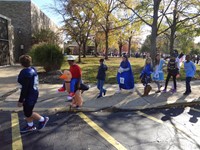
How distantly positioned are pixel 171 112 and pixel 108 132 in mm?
2616

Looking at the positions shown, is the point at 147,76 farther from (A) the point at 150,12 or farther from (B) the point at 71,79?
(A) the point at 150,12

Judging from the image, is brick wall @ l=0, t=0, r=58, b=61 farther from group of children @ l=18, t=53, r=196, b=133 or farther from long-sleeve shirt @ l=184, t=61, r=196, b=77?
long-sleeve shirt @ l=184, t=61, r=196, b=77

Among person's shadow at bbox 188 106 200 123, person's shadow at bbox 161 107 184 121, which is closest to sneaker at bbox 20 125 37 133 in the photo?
person's shadow at bbox 161 107 184 121

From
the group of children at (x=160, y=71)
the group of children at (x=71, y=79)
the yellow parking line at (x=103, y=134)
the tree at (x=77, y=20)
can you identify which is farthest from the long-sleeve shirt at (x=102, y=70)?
the tree at (x=77, y=20)

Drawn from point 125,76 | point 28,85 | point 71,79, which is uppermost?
point 28,85

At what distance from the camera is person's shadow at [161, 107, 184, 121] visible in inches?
256

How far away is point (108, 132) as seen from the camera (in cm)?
525

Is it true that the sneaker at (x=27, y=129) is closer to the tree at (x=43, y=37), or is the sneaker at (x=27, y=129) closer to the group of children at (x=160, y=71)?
the group of children at (x=160, y=71)

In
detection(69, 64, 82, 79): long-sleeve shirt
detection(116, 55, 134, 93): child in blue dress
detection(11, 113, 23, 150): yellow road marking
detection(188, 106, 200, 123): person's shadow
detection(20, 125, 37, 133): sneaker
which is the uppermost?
detection(69, 64, 82, 79): long-sleeve shirt

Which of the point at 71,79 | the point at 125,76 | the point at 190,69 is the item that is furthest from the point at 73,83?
the point at 190,69

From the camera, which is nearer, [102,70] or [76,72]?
[76,72]

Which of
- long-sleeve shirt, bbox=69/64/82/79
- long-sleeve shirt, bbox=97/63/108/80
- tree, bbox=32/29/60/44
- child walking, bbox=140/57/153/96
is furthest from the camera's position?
tree, bbox=32/29/60/44

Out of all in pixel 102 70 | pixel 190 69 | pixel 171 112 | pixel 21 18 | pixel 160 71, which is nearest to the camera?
pixel 171 112

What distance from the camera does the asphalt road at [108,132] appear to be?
4.52 metres
